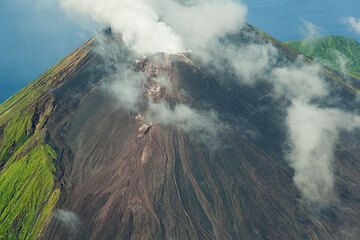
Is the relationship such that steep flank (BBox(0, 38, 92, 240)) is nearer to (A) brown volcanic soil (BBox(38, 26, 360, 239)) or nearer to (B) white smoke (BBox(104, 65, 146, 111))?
(A) brown volcanic soil (BBox(38, 26, 360, 239))

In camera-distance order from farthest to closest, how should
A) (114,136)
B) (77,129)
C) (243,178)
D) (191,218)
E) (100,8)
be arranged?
1. (100,8)
2. (77,129)
3. (114,136)
4. (243,178)
5. (191,218)

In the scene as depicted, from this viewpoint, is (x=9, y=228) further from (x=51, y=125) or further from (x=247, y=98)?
(x=247, y=98)

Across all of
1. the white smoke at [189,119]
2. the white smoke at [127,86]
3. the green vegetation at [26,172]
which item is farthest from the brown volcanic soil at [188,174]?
the green vegetation at [26,172]

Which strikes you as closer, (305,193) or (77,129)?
(305,193)

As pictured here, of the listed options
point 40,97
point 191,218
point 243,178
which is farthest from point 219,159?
point 40,97

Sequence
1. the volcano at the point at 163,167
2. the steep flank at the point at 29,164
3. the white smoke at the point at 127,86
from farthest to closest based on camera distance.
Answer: the white smoke at the point at 127,86 → the steep flank at the point at 29,164 → the volcano at the point at 163,167

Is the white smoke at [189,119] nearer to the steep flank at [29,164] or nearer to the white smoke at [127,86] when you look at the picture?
the white smoke at [127,86]
